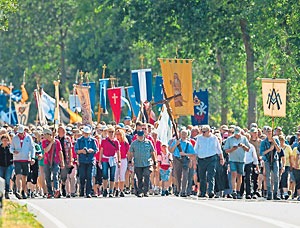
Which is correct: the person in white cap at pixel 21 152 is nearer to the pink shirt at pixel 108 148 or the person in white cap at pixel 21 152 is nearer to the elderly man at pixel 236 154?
the pink shirt at pixel 108 148

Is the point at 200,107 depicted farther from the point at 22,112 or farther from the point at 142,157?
the point at 22,112

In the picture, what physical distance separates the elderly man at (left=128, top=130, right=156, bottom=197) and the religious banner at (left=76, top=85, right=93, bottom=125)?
30.7 ft

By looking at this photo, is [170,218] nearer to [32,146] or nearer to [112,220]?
[112,220]

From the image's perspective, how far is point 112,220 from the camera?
16.4m

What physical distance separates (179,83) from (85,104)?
4.13 m

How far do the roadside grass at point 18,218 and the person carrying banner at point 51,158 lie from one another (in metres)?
5.08

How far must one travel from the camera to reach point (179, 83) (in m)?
31.2

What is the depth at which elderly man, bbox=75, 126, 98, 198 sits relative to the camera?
79.4 feet

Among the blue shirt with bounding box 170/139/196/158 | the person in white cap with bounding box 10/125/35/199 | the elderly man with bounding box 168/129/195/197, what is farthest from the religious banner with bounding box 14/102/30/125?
the person in white cap with bounding box 10/125/35/199

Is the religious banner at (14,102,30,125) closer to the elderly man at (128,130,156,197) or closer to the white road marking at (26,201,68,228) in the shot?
the elderly man at (128,130,156,197)

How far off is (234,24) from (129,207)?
77.9 ft

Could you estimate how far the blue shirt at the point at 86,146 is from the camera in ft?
79.5

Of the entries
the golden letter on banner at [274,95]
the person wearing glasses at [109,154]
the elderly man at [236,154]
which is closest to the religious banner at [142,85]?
the golden letter on banner at [274,95]

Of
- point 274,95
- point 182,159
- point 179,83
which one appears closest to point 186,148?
point 182,159
